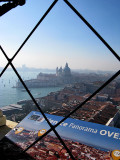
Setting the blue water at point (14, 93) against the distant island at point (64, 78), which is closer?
the blue water at point (14, 93)

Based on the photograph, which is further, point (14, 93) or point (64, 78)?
point (64, 78)

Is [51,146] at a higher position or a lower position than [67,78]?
higher

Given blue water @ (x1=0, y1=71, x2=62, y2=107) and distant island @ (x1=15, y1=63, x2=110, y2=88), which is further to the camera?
distant island @ (x1=15, y1=63, x2=110, y2=88)

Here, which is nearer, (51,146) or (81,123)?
(51,146)

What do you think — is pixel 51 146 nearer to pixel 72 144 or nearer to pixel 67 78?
pixel 72 144

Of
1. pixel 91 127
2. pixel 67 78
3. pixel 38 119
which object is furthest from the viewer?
pixel 67 78

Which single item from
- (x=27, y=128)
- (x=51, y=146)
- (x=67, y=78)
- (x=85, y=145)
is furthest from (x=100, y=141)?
(x=67, y=78)

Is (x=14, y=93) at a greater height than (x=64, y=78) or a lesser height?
lesser

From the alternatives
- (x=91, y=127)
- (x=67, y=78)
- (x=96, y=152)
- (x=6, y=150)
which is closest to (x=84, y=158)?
(x=96, y=152)

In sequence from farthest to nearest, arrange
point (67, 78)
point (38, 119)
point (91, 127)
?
point (67, 78), point (38, 119), point (91, 127)
